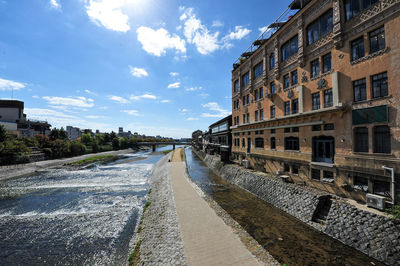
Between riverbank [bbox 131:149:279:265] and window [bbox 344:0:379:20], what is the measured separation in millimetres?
21290

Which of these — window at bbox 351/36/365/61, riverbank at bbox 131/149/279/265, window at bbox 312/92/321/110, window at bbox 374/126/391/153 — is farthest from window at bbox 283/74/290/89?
riverbank at bbox 131/149/279/265

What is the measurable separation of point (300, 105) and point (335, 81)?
4.37m

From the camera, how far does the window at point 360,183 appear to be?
13.3m

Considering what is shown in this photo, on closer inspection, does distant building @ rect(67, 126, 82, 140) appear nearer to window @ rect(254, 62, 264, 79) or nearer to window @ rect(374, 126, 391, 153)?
window @ rect(254, 62, 264, 79)

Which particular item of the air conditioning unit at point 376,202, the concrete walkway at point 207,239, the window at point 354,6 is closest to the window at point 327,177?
the air conditioning unit at point 376,202

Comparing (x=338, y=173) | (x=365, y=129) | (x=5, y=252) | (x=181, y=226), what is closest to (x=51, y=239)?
(x=5, y=252)

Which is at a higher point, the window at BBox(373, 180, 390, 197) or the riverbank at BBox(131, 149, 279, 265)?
the window at BBox(373, 180, 390, 197)

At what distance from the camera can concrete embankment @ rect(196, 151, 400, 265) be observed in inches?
376

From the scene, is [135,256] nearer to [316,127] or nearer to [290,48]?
[316,127]

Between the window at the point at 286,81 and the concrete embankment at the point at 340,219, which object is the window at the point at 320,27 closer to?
the window at the point at 286,81

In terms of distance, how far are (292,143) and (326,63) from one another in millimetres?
9824

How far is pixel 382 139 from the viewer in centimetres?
1277

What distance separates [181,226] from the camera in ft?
39.9

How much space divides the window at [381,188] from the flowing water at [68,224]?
19518 millimetres
